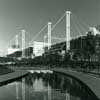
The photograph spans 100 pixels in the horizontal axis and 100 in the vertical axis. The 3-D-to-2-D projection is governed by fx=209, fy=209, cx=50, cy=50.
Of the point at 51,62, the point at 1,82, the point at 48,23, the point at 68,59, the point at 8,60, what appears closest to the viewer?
the point at 1,82

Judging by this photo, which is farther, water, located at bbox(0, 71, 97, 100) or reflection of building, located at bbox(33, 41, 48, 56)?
reflection of building, located at bbox(33, 41, 48, 56)

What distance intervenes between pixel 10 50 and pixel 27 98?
4500 inches

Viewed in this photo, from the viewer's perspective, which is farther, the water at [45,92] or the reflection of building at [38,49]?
the reflection of building at [38,49]

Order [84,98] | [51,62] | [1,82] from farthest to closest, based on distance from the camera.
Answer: [51,62] < [1,82] < [84,98]

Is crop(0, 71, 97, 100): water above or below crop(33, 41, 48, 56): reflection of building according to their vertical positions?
below

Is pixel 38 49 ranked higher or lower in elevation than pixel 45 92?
higher

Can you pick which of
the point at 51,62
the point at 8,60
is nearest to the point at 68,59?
the point at 51,62

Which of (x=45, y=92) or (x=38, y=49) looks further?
(x=38, y=49)

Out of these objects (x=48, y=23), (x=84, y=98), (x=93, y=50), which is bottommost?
(x=84, y=98)

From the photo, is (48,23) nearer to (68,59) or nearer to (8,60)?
(68,59)

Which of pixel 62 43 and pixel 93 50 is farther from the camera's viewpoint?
pixel 62 43

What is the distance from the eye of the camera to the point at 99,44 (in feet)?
118

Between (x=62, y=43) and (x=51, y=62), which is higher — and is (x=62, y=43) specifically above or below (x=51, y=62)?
above

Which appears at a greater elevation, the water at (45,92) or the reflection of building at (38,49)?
the reflection of building at (38,49)
